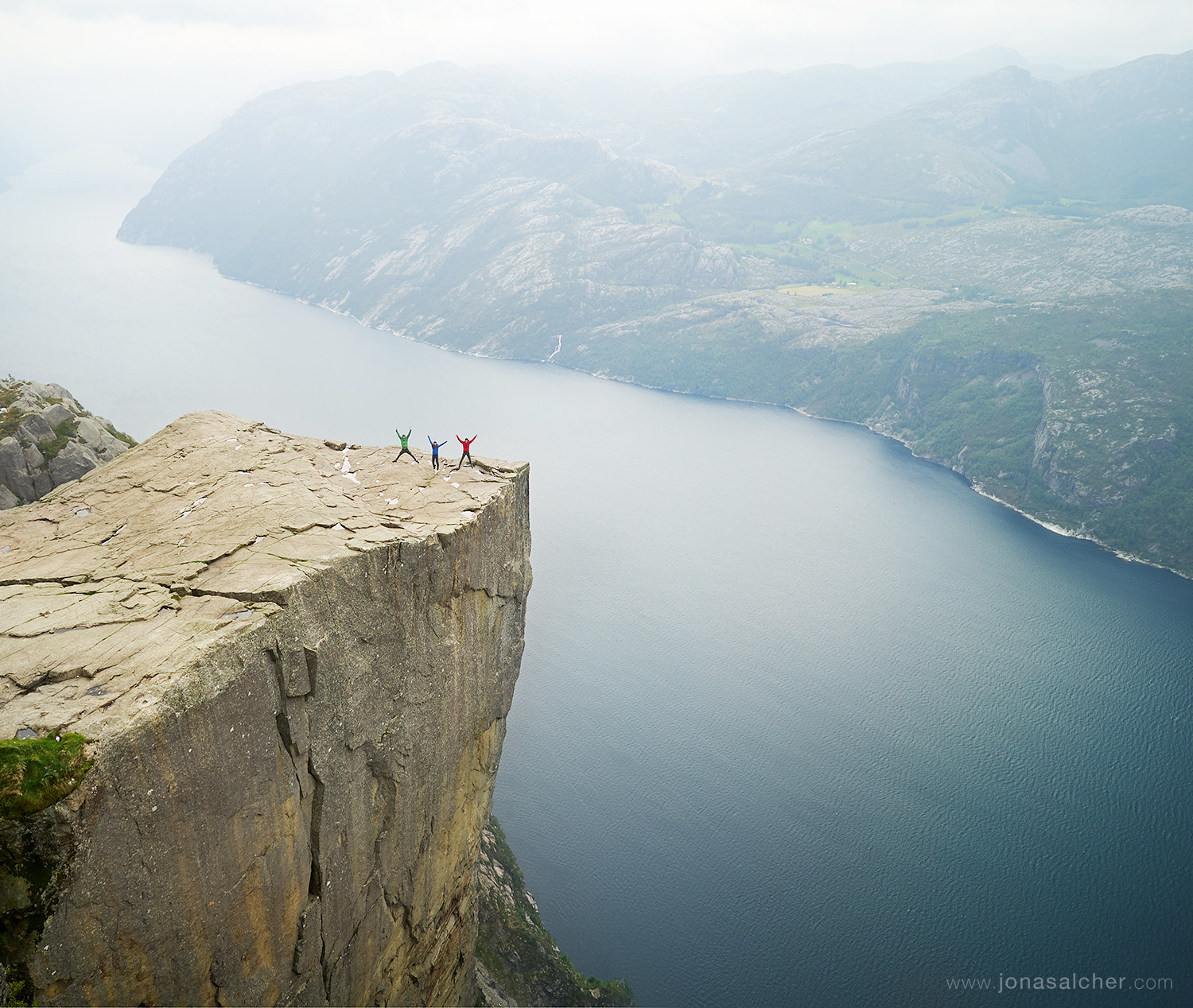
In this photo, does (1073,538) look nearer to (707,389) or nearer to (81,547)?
(707,389)

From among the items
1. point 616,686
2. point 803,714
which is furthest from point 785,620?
point 616,686

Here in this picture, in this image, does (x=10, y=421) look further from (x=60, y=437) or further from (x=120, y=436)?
(x=120, y=436)

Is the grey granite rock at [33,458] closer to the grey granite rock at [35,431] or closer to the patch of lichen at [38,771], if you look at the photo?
the grey granite rock at [35,431]

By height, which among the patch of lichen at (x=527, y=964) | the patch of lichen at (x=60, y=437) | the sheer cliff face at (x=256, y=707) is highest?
the patch of lichen at (x=60, y=437)

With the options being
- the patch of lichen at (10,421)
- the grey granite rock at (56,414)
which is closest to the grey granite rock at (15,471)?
the patch of lichen at (10,421)

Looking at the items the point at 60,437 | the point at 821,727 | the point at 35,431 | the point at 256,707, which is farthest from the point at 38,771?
the point at 821,727

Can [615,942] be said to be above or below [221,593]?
below
